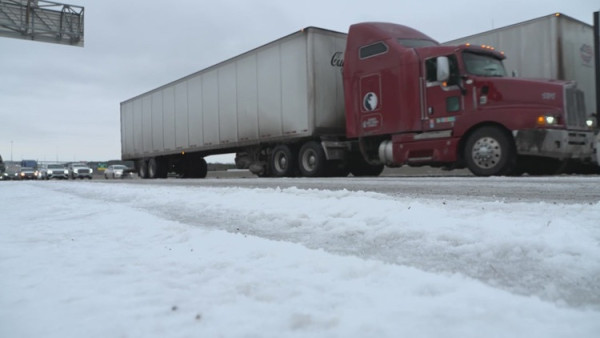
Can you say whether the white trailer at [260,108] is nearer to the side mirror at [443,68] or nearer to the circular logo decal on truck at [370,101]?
the circular logo decal on truck at [370,101]

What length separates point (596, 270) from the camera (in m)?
2.17

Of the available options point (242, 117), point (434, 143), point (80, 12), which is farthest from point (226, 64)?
point (434, 143)

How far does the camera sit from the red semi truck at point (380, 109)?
9.19 metres

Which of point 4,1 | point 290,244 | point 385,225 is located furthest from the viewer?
point 4,1

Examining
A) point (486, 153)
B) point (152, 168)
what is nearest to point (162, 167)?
point (152, 168)

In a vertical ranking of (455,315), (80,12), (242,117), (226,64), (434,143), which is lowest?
(455,315)

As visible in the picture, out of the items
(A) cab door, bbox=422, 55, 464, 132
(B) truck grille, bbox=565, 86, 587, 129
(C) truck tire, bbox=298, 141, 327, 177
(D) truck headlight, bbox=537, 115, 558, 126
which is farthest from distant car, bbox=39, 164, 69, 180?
(B) truck grille, bbox=565, 86, 587, 129

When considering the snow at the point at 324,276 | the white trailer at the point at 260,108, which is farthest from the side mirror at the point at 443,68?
the snow at the point at 324,276

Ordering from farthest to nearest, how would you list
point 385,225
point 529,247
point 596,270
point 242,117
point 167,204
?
point 242,117 < point 167,204 < point 385,225 < point 529,247 < point 596,270

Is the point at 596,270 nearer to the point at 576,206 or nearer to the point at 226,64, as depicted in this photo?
the point at 576,206

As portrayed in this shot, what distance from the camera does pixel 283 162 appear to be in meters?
14.3

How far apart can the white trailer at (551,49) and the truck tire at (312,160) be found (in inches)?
199

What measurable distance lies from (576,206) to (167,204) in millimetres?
4915

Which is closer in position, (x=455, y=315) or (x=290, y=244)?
(x=455, y=315)
